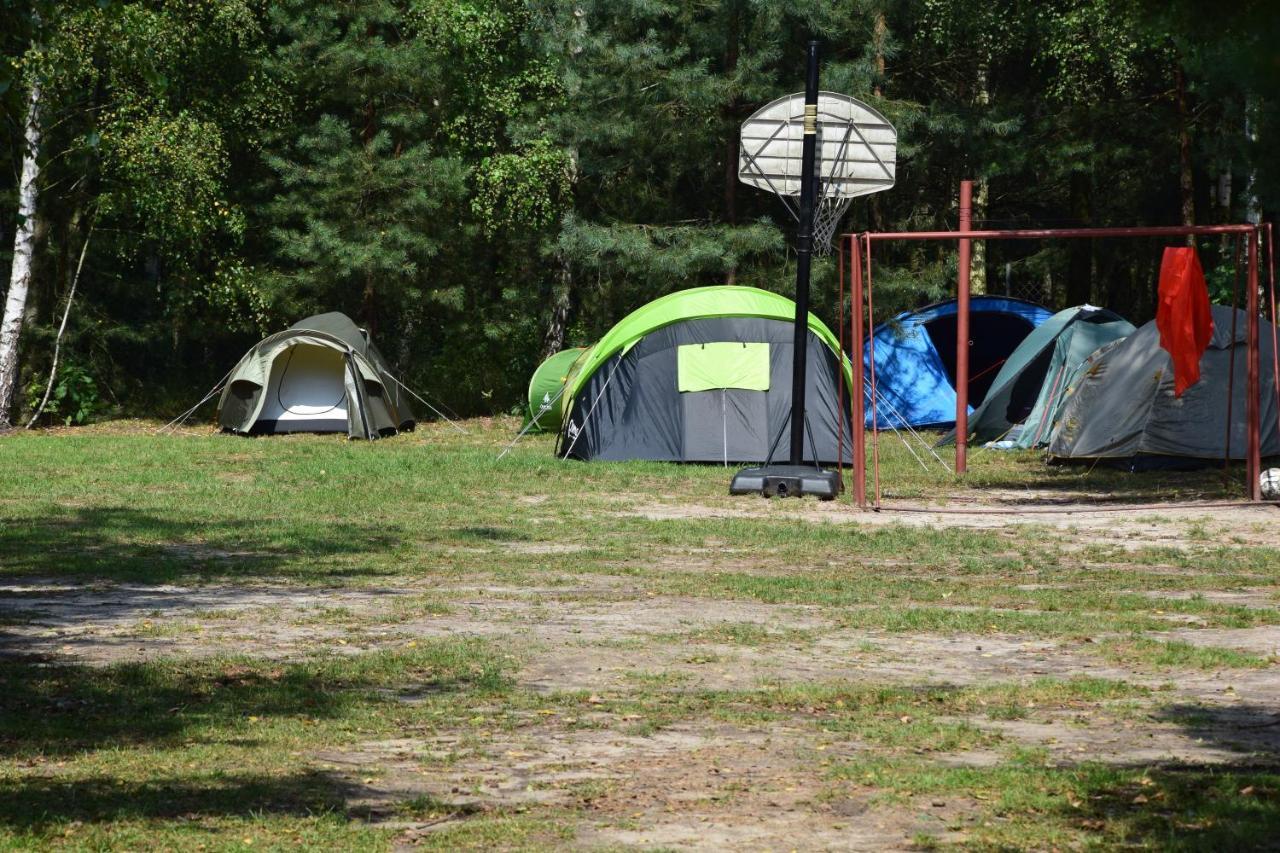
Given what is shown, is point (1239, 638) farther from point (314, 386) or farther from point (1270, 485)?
point (314, 386)

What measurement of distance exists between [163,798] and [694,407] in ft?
43.4

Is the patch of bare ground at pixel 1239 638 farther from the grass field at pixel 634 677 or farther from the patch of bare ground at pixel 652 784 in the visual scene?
the patch of bare ground at pixel 652 784

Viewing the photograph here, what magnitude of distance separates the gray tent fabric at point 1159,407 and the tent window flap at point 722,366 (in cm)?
346

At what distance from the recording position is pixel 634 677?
705cm

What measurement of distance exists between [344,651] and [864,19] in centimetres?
1916

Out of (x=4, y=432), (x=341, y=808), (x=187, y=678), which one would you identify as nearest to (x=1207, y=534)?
(x=187, y=678)

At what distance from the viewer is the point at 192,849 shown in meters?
4.54

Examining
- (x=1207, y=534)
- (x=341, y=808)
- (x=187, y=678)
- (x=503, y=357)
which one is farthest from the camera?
(x=503, y=357)

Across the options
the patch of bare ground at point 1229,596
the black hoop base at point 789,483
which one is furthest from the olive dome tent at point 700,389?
the patch of bare ground at point 1229,596

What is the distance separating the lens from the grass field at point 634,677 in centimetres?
491

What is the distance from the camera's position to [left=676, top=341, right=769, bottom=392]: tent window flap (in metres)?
18.1

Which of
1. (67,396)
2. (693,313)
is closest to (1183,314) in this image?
(693,313)

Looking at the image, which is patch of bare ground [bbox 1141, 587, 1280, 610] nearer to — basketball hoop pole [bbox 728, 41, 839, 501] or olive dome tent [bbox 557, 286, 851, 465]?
basketball hoop pole [bbox 728, 41, 839, 501]

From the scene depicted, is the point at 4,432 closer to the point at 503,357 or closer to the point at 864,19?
the point at 503,357
